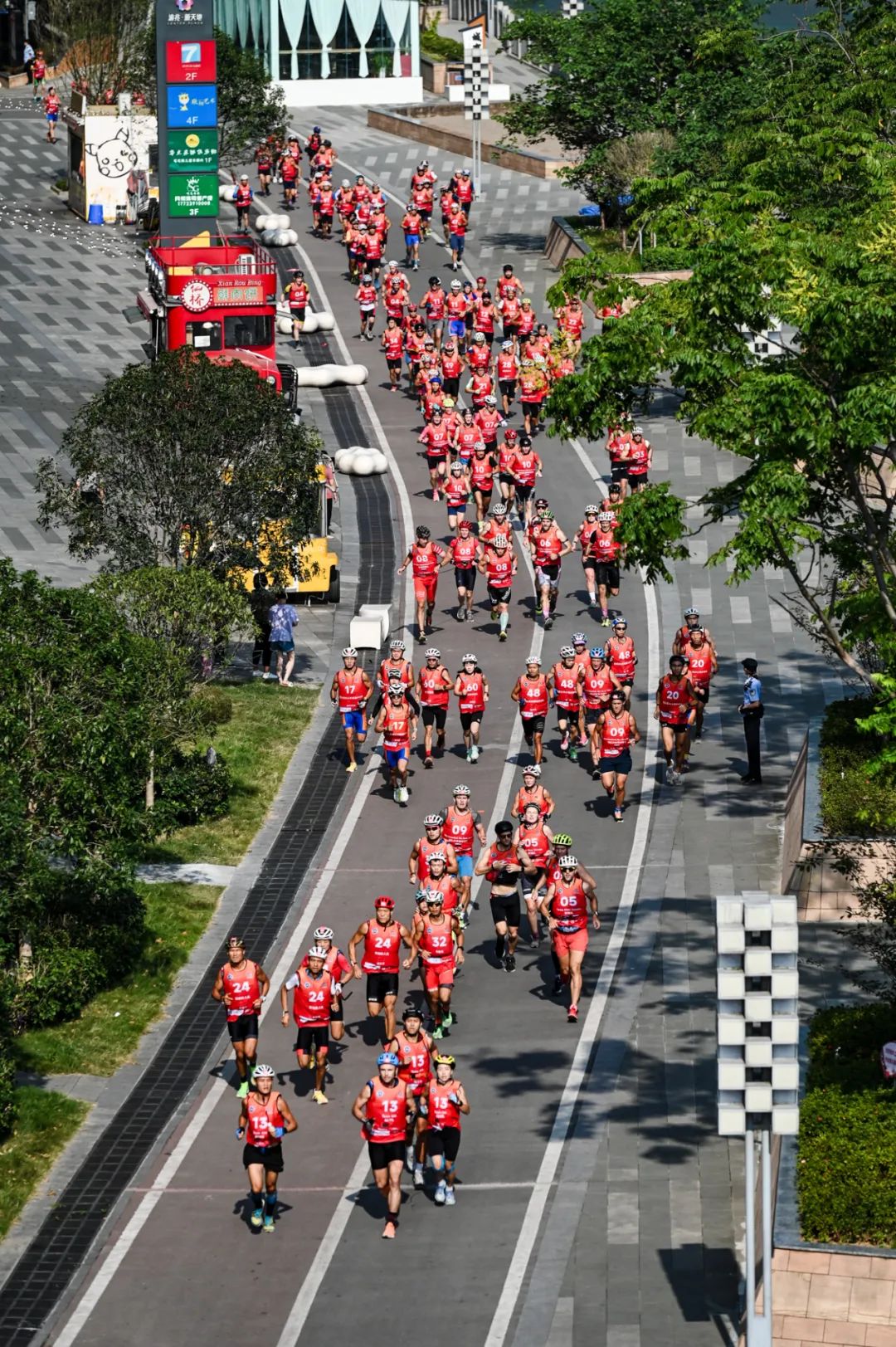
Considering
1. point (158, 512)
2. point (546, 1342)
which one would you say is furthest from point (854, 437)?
point (158, 512)

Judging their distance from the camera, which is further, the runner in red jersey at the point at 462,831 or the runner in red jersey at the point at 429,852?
the runner in red jersey at the point at 462,831

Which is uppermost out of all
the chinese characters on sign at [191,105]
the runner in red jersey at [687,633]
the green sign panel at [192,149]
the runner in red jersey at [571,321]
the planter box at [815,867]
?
the chinese characters on sign at [191,105]

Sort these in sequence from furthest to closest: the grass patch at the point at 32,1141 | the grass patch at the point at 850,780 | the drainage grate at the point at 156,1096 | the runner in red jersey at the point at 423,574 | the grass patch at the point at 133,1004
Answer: the runner in red jersey at the point at 423,574
the grass patch at the point at 850,780
the grass patch at the point at 133,1004
the grass patch at the point at 32,1141
the drainage grate at the point at 156,1096

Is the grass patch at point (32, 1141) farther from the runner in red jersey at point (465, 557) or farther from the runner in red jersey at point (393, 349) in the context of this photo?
the runner in red jersey at point (393, 349)

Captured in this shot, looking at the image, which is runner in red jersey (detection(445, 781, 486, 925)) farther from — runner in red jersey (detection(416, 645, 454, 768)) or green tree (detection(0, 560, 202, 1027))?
runner in red jersey (detection(416, 645, 454, 768))

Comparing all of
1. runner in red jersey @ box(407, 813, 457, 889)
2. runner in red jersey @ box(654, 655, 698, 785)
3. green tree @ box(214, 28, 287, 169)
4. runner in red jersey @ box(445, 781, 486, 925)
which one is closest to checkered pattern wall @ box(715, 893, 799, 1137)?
runner in red jersey @ box(407, 813, 457, 889)

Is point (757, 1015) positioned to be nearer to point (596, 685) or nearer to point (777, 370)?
point (777, 370)

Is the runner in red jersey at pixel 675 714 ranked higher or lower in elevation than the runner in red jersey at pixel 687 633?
lower

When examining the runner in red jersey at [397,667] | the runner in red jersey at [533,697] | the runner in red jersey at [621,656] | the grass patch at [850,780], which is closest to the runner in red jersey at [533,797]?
the grass patch at [850,780]
